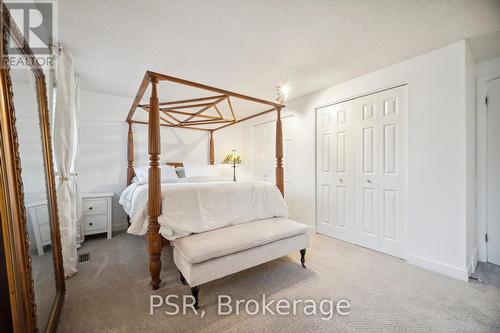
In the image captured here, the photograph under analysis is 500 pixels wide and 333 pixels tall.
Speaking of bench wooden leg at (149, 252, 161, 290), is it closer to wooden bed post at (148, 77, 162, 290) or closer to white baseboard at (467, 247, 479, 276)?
wooden bed post at (148, 77, 162, 290)

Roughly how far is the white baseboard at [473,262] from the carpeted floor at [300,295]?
16cm

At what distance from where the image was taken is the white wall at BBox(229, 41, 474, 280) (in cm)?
203

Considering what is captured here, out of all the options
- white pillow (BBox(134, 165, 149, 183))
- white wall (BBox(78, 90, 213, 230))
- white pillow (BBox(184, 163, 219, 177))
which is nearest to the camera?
white pillow (BBox(134, 165, 149, 183))

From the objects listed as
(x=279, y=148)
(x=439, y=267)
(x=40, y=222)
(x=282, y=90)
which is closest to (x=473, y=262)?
(x=439, y=267)

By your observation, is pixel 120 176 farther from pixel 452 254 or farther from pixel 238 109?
pixel 452 254

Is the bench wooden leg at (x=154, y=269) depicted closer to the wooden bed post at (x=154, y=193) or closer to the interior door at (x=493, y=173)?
the wooden bed post at (x=154, y=193)

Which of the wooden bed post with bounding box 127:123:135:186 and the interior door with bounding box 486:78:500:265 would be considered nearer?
the interior door with bounding box 486:78:500:265

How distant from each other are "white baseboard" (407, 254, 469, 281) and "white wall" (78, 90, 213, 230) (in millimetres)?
4358

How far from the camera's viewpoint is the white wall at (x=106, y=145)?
3338 millimetres

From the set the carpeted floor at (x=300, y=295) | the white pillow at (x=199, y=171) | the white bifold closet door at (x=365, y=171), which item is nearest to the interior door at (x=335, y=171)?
the white bifold closet door at (x=365, y=171)

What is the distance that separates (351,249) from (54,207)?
3291mm

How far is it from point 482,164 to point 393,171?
96 cm

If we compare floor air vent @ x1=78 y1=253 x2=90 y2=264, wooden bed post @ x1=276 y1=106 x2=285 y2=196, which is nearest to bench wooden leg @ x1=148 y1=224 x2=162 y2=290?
floor air vent @ x1=78 y1=253 x2=90 y2=264

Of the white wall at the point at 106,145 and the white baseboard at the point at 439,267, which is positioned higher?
the white wall at the point at 106,145
